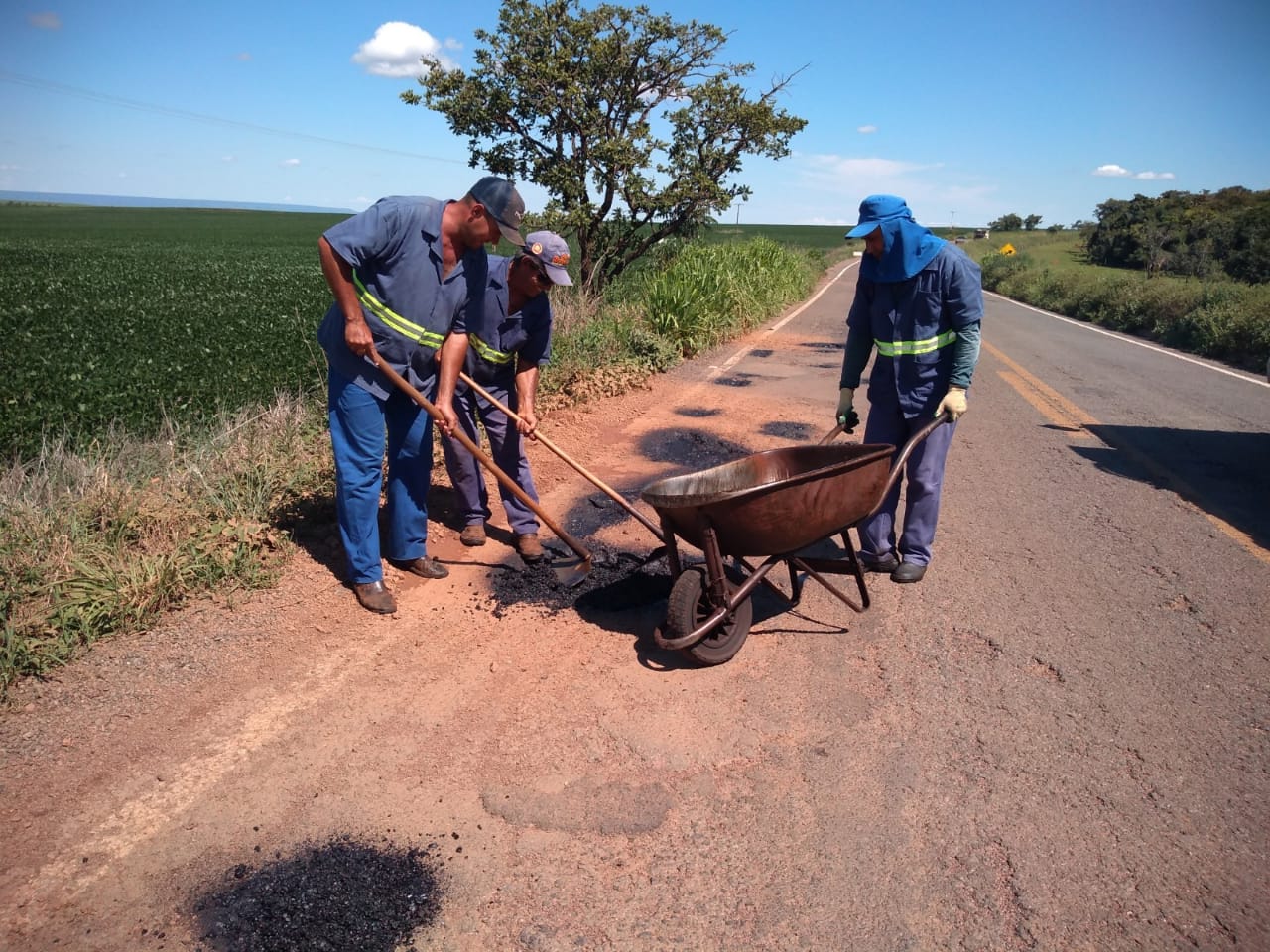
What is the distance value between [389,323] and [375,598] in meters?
1.34

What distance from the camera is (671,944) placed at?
2248 millimetres

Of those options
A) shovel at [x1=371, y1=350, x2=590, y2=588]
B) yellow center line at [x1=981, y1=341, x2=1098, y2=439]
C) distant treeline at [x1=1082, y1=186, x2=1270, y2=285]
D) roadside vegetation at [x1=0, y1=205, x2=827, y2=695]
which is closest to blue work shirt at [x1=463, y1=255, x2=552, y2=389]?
shovel at [x1=371, y1=350, x2=590, y2=588]

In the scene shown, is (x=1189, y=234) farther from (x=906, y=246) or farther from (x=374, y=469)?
(x=374, y=469)

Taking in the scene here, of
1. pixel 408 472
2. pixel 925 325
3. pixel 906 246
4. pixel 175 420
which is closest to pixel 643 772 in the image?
pixel 408 472

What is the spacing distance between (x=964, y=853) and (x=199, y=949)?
7.23ft

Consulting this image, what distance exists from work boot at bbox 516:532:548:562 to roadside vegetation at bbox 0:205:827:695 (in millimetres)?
1244

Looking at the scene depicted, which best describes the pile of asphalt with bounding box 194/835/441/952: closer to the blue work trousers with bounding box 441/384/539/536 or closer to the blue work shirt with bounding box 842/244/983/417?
the blue work trousers with bounding box 441/384/539/536

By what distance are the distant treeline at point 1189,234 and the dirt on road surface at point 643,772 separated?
30.2 m

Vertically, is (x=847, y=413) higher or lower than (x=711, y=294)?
lower

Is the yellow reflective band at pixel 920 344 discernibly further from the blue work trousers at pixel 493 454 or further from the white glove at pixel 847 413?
the blue work trousers at pixel 493 454

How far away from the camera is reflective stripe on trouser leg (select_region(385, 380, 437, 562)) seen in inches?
170

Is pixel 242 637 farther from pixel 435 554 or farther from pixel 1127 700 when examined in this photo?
pixel 1127 700

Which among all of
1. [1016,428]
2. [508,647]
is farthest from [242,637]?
[1016,428]

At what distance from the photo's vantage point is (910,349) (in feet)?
14.6
